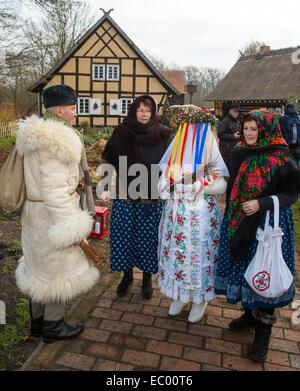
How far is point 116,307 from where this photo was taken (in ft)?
11.3

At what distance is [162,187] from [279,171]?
3.19 ft

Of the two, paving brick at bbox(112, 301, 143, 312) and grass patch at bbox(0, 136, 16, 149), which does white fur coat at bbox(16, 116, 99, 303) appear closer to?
paving brick at bbox(112, 301, 143, 312)

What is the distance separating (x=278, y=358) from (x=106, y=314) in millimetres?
1442

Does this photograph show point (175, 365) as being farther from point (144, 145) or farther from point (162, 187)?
point (144, 145)

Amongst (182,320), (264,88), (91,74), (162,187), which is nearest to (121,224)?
(162,187)

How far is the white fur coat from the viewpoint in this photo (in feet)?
8.11

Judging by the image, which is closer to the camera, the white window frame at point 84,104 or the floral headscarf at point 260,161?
the floral headscarf at point 260,161

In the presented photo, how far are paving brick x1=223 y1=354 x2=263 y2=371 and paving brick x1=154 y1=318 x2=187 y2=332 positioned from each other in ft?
1.58

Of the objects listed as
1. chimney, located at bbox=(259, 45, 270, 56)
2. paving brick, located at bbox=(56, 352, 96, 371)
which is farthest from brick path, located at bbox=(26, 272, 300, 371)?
chimney, located at bbox=(259, 45, 270, 56)

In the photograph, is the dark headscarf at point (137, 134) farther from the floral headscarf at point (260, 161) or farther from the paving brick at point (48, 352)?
the paving brick at point (48, 352)

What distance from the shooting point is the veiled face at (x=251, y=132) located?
2.54 meters

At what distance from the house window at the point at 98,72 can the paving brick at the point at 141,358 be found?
1873 centimetres

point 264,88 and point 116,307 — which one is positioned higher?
point 264,88

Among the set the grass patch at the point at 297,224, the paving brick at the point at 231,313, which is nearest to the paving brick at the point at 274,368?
the paving brick at the point at 231,313
